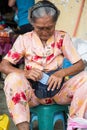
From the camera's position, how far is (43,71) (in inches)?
123

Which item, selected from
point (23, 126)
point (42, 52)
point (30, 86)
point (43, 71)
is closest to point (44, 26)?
point (42, 52)

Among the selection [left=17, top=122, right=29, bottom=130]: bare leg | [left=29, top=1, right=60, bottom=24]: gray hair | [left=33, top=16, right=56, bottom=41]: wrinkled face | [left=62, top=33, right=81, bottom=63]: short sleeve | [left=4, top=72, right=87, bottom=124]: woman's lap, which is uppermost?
[left=29, top=1, right=60, bottom=24]: gray hair

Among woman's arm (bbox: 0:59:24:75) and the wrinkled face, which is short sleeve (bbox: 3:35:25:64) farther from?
the wrinkled face

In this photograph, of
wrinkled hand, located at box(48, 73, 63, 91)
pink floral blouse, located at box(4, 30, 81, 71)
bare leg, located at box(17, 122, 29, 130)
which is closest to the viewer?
bare leg, located at box(17, 122, 29, 130)

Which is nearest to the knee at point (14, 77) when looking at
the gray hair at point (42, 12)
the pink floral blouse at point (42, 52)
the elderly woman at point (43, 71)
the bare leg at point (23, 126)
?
the elderly woman at point (43, 71)

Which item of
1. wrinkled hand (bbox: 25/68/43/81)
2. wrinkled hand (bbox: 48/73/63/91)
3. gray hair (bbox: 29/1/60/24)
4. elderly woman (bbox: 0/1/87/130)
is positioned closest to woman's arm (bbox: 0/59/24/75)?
elderly woman (bbox: 0/1/87/130)

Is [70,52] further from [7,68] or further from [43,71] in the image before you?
[7,68]

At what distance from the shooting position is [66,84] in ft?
10.1

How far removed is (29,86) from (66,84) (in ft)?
0.94

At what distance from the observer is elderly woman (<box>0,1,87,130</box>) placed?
2893 mm

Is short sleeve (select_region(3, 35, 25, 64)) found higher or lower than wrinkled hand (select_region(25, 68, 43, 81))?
higher

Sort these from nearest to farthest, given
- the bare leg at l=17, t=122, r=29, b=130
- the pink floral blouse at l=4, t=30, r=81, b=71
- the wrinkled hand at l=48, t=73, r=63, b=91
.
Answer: the bare leg at l=17, t=122, r=29, b=130
the wrinkled hand at l=48, t=73, r=63, b=91
the pink floral blouse at l=4, t=30, r=81, b=71

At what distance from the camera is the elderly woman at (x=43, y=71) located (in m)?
2.89

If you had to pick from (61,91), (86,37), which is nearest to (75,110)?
(61,91)
